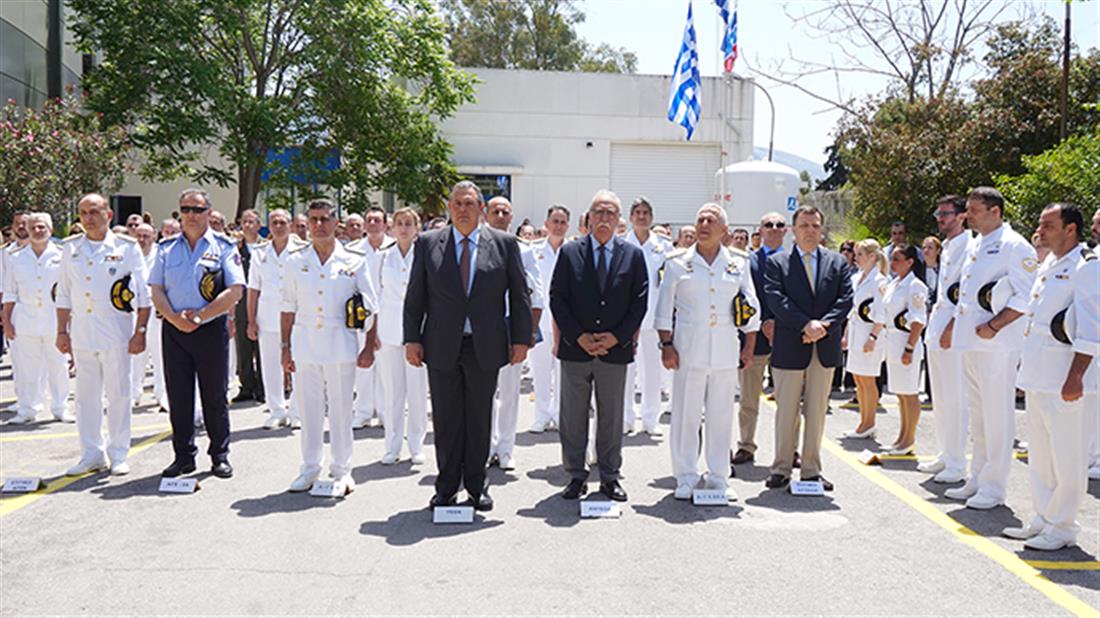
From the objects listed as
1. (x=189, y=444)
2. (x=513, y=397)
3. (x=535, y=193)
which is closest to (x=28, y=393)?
(x=189, y=444)

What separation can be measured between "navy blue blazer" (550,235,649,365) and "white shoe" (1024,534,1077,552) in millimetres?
2982

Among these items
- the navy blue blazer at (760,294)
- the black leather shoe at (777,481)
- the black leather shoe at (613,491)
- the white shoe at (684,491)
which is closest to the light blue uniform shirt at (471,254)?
the black leather shoe at (613,491)

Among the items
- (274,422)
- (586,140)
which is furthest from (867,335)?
(586,140)

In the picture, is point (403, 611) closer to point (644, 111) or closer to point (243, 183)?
point (243, 183)

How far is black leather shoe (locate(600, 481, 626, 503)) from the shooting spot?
7371mm

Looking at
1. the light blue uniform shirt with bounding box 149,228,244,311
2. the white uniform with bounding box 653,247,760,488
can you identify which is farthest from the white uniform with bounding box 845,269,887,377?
the light blue uniform shirt with bounding box 149,228,244,311

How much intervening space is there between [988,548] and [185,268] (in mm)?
6392

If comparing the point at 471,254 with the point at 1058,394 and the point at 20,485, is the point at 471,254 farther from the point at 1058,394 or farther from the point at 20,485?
the point at 20,485

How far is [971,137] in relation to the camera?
21.3 metres

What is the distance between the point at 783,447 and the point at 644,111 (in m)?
28.0

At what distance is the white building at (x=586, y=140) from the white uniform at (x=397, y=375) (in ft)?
82.1

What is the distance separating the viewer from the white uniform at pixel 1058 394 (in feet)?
19.6

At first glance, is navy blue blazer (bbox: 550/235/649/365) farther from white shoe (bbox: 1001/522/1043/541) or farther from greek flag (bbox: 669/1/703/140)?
greek flag (bbox: 669/1/703/140)

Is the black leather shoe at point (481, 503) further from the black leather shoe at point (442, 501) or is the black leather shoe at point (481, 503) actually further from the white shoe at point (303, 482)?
the white shoe at point (303, 482)
